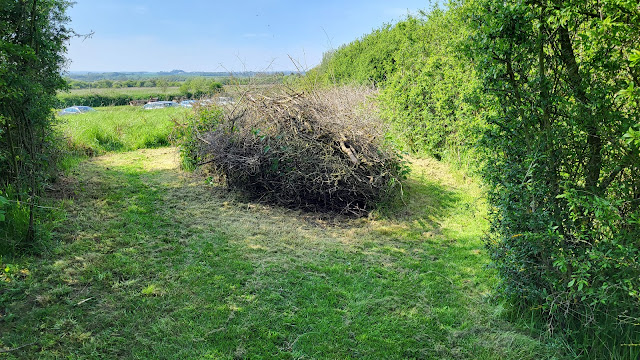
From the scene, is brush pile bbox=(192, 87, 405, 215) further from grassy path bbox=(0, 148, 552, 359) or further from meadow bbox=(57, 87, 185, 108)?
meadow bbox=(57, 87, 185, 108)

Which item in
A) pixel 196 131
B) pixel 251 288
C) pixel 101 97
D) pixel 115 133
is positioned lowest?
pixel 251 288

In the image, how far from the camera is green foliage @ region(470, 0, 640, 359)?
2.47m

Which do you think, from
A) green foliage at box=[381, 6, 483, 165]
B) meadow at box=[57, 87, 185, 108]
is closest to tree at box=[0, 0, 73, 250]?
meadow at box=[57, 87, 185, 108]

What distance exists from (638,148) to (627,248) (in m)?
0.67

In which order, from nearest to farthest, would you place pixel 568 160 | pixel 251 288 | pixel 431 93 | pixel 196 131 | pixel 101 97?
pixel 568 160, pixel 251 288, pixel 196 131, pixel 431 93, pixel 101 97

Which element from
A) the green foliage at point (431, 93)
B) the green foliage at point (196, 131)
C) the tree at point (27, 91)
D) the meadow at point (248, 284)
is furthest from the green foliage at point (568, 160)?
the green foliage at point (196, 131)

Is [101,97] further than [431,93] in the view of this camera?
Yes

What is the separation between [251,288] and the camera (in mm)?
3719

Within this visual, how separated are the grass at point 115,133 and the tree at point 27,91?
4067mm

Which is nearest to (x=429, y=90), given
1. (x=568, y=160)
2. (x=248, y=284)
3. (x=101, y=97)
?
(x=568, y=160)

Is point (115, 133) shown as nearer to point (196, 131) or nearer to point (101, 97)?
point (196, 131)

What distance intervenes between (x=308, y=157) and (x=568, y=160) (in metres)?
3.79

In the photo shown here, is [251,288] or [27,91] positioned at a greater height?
[27,91]

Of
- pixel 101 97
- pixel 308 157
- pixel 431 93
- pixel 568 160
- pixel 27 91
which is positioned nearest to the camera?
pixel 568 160
